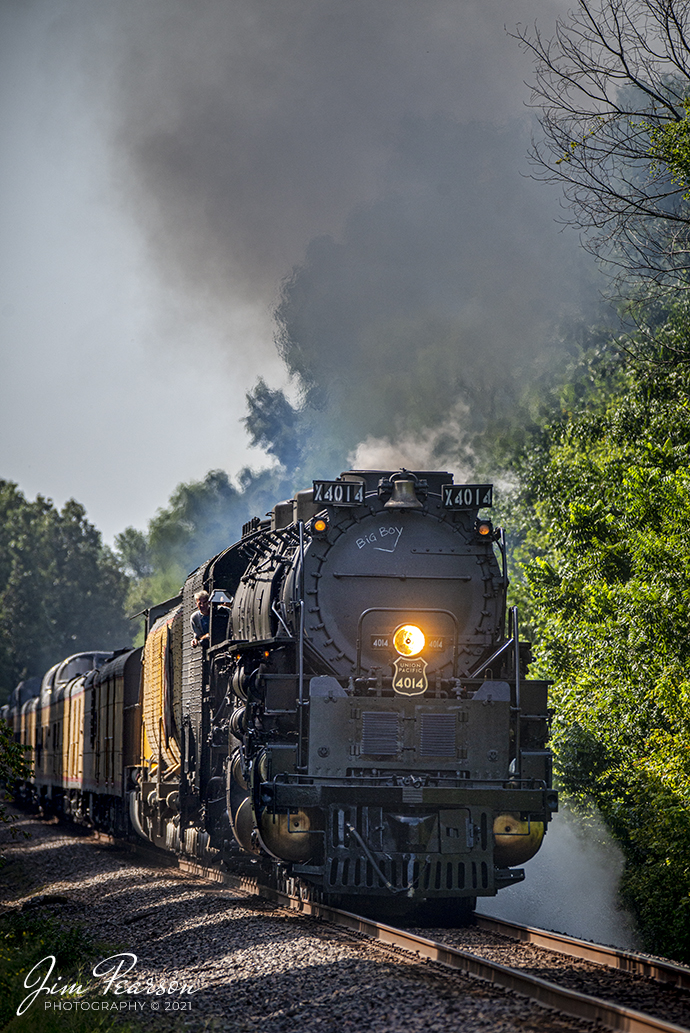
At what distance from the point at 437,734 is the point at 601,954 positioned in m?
2.83

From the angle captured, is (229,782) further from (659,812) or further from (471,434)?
(471,434)

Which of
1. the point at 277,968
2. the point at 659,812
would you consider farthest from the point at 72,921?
the point at 659,812

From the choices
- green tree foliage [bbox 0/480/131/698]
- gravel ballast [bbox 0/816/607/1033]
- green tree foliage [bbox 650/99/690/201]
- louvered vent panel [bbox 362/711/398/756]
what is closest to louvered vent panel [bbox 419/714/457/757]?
louvered vent panel [bbox 362/711/398/756]

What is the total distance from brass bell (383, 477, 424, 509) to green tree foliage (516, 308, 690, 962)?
16.0 feet

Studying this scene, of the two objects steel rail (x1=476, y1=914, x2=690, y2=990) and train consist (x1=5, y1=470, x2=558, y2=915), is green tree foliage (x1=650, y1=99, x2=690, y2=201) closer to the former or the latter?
train consist (x1=5, y1=470, x2=558, y2=915)

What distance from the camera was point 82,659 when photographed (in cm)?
3456

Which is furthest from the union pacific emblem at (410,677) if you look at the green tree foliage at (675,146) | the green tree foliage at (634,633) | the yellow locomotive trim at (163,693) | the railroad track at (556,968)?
the green tree foliage at (675,146)

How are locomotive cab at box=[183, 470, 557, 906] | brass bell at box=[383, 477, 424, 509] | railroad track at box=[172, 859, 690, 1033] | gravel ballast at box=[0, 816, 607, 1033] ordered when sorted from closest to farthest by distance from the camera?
1. railroad track at box=[172, 859, 690, 1033]
2. gravel ballast at box=[0, 816, 607, 1033]
3. locomotive cab at box=[183, 470, 557, 906]
4. brass bell at box=[383, 477, 424, 509]

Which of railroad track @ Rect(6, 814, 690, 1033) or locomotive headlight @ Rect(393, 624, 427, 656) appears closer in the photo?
railroad track @ Rect(6, 814, 690, 1033)

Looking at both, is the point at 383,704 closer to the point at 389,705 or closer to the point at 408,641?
the point at 389,705

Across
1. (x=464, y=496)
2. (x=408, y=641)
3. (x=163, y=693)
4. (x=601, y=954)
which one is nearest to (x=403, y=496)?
(x=464, y=496)

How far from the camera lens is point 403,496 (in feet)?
41.3

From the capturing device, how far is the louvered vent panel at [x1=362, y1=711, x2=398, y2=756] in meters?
11.4

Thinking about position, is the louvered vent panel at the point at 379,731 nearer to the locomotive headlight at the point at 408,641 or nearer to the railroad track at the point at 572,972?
the locomotive headlight at the point at 408,641
